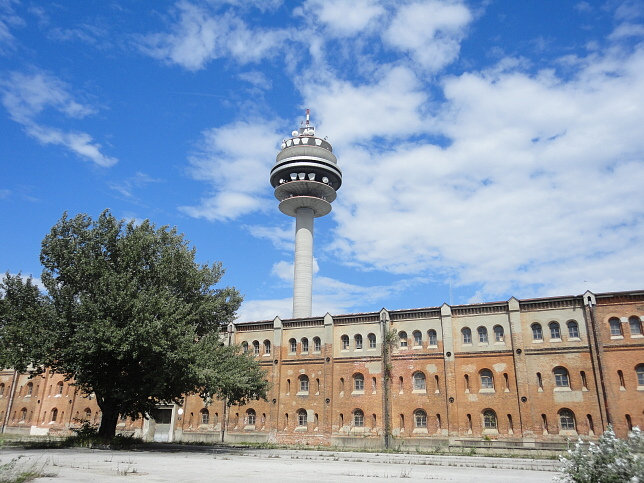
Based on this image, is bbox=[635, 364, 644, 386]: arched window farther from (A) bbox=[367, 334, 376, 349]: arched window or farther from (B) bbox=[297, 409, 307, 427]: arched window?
(B) bbox=[297, 409, 307, 427]: arched window

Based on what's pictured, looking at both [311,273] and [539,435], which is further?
[311,273]

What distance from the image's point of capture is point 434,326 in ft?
126

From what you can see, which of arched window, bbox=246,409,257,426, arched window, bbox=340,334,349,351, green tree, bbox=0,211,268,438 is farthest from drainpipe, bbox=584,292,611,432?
arched window, bbox=246,409,257,426

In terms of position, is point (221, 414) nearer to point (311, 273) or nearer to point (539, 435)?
point (311, 273)

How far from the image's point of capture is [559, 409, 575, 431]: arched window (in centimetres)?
3274

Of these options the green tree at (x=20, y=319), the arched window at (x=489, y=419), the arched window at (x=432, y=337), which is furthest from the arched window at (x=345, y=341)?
the green tree at (x=20, y=319)

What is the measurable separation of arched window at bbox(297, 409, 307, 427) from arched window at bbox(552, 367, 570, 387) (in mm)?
19430

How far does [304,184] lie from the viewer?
57938 mm

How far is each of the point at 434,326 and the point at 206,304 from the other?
18.4 meters

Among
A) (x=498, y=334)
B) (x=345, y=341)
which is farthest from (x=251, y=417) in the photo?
(x=498, y=334)

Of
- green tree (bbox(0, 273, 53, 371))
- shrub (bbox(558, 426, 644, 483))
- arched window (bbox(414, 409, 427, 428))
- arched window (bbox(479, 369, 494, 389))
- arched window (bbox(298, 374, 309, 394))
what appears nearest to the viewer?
shrub (bbox(558, 426, 644, 483))

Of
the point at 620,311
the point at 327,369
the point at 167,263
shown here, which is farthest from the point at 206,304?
the point at 620,311

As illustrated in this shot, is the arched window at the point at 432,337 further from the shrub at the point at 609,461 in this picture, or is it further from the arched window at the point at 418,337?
the shrub at the point at 609,461

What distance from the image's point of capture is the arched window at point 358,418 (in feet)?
125
